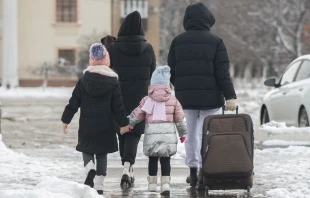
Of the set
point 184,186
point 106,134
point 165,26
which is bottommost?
point 165,26

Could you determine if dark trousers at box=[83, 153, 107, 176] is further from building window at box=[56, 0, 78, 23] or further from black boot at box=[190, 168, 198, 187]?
building window at box=[56, 0, 78, 23]

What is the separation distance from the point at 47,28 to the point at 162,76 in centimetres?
4714

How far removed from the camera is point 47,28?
56344 mm

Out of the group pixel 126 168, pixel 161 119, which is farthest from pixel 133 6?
pixel 161 119

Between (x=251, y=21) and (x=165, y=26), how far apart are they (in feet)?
24.3

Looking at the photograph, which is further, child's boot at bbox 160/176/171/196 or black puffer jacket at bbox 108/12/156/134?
black puffer jacket at bbox 108/12/156/134

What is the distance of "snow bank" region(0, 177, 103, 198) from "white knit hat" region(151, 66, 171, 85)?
5.04 ft

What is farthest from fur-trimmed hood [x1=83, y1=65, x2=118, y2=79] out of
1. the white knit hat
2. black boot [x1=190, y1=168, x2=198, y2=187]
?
black boot [x1=190, y1=168, x2=198, y2=187]

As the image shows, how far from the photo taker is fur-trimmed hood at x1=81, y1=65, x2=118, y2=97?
31.2 ft

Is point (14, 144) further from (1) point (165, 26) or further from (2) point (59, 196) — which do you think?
(1) point (165, 26)

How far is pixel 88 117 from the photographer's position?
31.3 feet

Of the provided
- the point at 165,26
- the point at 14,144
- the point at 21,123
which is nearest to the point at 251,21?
the point at 165,26

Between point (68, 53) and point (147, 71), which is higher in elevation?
point (147, 71)

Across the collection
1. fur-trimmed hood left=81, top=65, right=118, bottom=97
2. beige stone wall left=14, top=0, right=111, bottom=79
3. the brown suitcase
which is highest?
fur-trimmed hood left=81, top=65, right=118, bottom=97
